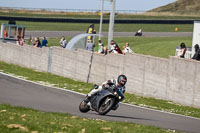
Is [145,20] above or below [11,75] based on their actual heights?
above

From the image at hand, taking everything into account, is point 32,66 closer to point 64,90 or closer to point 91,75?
point 91,75

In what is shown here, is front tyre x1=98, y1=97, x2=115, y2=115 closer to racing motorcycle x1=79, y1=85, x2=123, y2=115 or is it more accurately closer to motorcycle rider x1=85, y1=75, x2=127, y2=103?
racing motorcycle x1=79, y1=85, x2=123, y2=115

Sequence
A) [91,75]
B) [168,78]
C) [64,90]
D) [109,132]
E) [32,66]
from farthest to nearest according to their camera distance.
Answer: [32,66]
[91,75]
[64,90]
[168,78]
[109,132]

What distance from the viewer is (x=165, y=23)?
71125 millimetres

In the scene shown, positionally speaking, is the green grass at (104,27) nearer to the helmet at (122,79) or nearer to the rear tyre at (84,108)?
the rear tyre at (84,108)

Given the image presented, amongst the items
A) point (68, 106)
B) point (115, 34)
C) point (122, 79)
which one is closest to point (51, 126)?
point (122, 79)

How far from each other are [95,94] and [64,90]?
26.8 ft

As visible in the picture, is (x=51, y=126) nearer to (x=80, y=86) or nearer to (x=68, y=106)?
(x=68, y=106)

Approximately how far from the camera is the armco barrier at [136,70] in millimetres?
20734

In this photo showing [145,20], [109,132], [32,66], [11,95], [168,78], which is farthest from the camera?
[145,20]

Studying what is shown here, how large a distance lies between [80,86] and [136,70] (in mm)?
3138

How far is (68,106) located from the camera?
17984 millimetres

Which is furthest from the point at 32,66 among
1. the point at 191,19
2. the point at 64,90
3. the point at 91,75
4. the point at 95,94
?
the point at 191,19

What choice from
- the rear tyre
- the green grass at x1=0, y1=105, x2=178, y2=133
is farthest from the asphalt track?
the green grass at x1=0, y1=105, x2=178, y2=133
